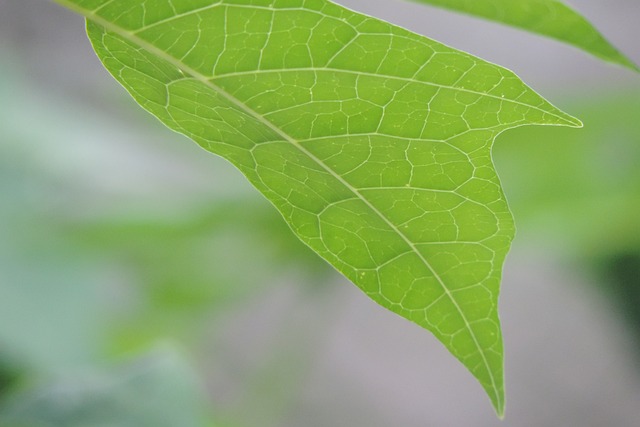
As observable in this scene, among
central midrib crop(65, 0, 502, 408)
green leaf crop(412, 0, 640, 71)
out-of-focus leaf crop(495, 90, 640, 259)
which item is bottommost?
central midrib crop(65, 0, 502, 408)

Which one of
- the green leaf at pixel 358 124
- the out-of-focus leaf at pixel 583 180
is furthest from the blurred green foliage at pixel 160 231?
the green leaf at pixel 358 124

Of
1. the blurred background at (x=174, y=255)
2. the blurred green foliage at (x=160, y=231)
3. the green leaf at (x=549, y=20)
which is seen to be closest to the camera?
the green leaf at (x=549, y=20)

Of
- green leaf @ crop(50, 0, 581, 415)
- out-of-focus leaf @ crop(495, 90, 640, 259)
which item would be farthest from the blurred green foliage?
green leaf @ crop(50, 0, 581, 415)

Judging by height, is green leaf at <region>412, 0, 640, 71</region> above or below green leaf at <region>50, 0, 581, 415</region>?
above

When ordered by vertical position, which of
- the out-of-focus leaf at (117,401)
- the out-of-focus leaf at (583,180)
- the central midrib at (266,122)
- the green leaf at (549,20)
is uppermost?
the out-of-focus leaf at (583,180)

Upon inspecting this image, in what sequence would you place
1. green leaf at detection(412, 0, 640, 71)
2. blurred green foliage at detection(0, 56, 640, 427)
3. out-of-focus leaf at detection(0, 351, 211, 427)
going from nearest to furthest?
green leaf at detection(412, 0, 640, 71) → out-of-focus leaf at detection(0, 351, 211, 427) → blurred green foliage at detection(0, 56, 640, 427)

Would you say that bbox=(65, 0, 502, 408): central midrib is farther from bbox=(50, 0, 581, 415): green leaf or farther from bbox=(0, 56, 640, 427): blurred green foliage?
bbox=(0, 56, 640, 427): blurred green foliage

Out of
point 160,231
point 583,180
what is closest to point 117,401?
point 160,231

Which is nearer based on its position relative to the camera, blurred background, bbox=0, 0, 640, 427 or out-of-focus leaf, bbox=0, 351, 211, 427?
out-of-focus leaf, bbox=0, 351, 211, 427

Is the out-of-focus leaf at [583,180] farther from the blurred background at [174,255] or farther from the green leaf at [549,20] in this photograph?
the green leaf at [549,20]
